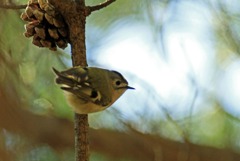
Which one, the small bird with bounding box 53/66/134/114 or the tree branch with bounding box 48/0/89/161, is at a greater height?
the tree branch with bounding box 48/0/89/161

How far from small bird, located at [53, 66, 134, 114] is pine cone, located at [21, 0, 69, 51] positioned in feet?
0.20

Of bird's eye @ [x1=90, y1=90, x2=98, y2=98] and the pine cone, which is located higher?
the pine cone

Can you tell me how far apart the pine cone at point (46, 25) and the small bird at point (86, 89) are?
62 mm

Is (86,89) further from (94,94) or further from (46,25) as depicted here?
(46,25)

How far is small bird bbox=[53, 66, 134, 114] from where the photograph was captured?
0.82 metres


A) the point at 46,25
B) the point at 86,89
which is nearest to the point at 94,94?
the point at 86,89

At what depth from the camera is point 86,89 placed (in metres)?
0.84

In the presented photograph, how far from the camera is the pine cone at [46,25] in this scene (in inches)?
33.6

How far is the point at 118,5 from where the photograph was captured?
134 centimetres

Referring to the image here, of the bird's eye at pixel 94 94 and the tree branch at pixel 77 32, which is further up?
the tree branch at pixel 77 32

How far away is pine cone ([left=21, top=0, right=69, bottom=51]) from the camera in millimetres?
854

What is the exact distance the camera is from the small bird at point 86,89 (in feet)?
2.69

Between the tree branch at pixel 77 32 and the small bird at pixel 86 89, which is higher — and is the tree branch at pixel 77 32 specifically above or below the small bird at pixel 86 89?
above

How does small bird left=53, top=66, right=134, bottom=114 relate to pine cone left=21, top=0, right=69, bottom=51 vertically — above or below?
below
